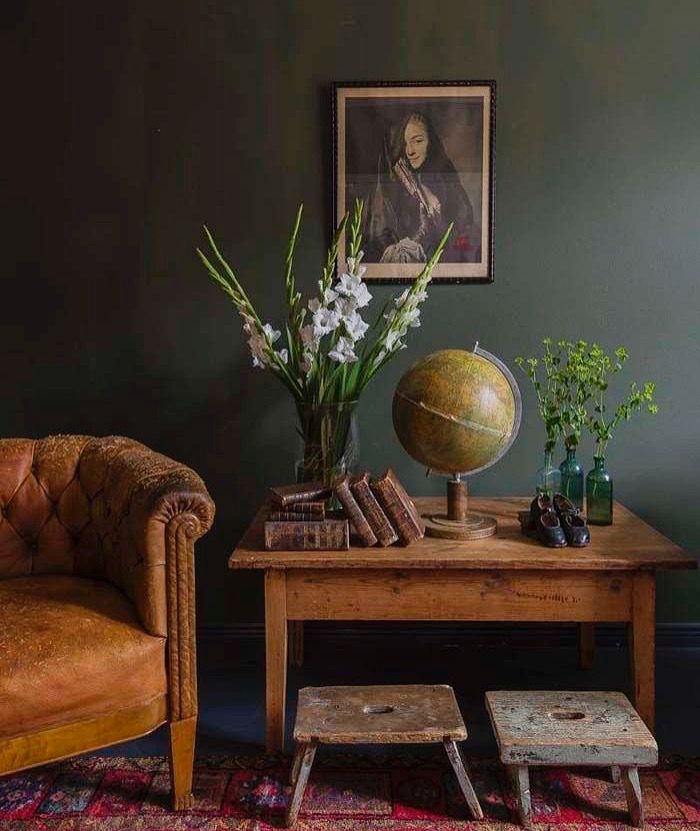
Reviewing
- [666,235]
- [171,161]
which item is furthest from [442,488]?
[171,161]

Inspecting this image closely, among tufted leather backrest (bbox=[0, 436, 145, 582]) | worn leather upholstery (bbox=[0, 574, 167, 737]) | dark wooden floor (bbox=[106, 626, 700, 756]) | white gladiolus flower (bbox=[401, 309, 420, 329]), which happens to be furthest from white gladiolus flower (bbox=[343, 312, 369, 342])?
dark wooden floor (bbox=[106, 626, 700, 756])

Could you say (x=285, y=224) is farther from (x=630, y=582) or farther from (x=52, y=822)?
(x=52, y=822)

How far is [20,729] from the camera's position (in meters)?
1.93

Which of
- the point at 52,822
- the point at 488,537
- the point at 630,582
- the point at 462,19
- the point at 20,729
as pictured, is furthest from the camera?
the point at 462,19

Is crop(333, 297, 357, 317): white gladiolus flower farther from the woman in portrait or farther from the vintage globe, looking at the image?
the woman in portrait

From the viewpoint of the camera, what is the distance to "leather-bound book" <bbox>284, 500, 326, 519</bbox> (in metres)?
2.38

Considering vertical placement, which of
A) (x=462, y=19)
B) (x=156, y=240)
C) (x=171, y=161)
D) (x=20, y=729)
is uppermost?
(x=462, y=19)

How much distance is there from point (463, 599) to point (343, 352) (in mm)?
800

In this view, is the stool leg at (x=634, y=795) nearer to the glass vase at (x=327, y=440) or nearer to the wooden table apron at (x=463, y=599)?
the wooden table apron at (x=463, y=599)

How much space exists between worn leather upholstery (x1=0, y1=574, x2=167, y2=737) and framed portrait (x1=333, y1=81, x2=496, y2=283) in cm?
153

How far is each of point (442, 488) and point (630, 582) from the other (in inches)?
38.4

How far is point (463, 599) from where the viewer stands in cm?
234

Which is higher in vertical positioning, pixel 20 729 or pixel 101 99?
pixel 101 99

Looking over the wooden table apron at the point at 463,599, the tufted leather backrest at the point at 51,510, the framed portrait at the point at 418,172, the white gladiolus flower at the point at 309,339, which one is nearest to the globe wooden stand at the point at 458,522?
the wooden table apron at the point at 463,599
